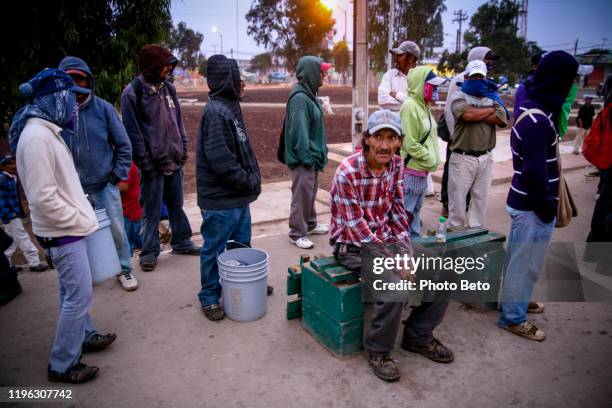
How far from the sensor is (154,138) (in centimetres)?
462

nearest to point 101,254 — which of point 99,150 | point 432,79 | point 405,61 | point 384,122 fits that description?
point 99,150

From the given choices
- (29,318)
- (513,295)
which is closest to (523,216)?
(513,295)

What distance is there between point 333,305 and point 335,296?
0.30ft

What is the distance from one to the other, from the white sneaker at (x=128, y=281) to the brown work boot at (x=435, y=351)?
2814 mm

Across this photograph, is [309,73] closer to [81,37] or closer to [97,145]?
[97,145]

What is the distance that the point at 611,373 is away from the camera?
3162 millimetres

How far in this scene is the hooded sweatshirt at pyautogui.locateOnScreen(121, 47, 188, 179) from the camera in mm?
4473

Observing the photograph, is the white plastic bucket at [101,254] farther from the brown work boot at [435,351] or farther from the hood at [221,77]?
the brown work boot at [435,351]

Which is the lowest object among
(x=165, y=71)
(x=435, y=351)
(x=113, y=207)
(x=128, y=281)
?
(x=435, y=351)

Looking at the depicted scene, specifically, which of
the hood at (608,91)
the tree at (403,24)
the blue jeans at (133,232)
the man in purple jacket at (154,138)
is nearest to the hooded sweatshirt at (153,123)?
the man in purple jacket at (154,138)

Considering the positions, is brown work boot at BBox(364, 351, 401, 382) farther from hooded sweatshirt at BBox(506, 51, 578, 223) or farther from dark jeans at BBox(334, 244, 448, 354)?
hooded sweatshirt at BBox(506, 51, 578, 223)

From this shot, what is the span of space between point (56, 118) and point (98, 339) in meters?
1.75

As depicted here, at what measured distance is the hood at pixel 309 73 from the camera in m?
5.02

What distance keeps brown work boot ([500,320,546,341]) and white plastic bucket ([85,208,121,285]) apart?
3521mm
